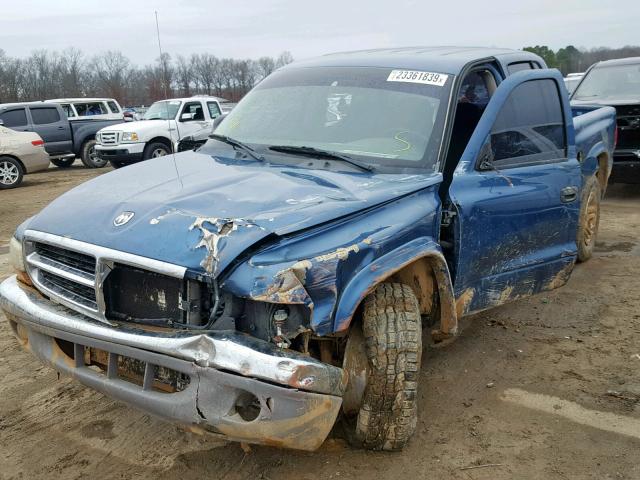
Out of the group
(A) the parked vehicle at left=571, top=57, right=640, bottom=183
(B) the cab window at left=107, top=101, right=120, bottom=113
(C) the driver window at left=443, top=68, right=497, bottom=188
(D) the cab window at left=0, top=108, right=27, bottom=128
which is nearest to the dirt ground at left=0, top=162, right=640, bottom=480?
(C) the driver window at left=443, top=68, right=497, bottom=188

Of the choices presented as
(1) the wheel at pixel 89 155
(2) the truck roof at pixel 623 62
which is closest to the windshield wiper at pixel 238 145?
(2) the truck roof at pixel 623 62

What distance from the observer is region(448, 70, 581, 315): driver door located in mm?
3516

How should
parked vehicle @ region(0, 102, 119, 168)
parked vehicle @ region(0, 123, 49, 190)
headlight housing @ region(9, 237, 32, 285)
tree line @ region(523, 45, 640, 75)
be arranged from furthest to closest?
tree line @ region(523, 45, 640, 75), parked vehicle @ region(0, 102, 119, 168), parked vehicle @ region(0, 123, 49, 190), headlight housing @ region(9, 237, 32, 285)

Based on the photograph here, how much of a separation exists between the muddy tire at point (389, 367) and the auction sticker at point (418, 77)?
145cm

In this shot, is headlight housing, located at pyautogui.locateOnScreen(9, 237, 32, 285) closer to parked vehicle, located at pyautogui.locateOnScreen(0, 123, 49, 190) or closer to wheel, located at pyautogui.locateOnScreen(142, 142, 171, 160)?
parked vehicle, located at pyautogui.locateOnScreen(0, 123, 49, 190)

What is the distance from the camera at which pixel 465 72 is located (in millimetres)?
3891

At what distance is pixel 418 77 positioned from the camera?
3.85 meters

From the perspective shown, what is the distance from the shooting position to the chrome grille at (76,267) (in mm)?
2568

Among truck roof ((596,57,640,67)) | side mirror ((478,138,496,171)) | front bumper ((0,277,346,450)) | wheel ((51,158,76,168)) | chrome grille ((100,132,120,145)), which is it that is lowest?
wheel ((51,158,76,168))

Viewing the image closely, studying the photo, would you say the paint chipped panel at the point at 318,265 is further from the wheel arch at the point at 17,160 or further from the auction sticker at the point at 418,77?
the wheel arch at the point at 17,160

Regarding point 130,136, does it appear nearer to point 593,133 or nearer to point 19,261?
point 593,133

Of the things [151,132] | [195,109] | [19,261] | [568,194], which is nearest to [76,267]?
[19,261]

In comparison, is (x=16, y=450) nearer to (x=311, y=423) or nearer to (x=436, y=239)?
(x=311, y=423)

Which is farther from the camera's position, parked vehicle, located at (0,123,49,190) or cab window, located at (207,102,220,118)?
cab window, located at (207,102,220,118)
